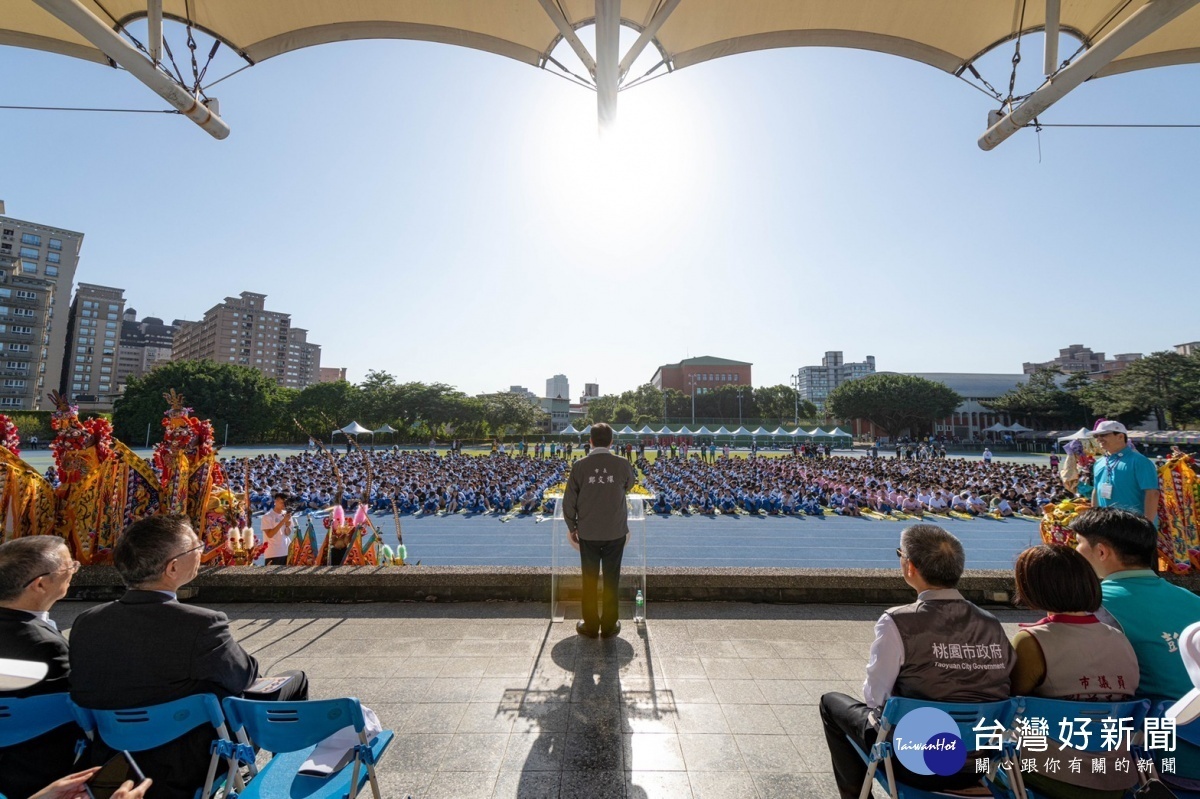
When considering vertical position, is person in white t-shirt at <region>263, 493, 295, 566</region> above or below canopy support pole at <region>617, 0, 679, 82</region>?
below

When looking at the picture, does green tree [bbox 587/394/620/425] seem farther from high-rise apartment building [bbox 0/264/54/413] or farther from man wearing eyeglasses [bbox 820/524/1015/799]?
man wearing eyeglasses [bbox 820/524/1015/799]

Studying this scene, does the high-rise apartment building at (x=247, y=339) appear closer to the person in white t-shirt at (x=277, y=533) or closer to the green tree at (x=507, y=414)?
the green tree at (x=507, y=414)

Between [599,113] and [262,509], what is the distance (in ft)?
56.2

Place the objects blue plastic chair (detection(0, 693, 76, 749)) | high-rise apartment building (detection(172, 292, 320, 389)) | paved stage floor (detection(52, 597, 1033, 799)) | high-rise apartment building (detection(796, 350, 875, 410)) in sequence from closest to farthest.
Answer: blue plastic chair (detection(0, 693, 76, 749)), paved stage floor (detection(52, 597, 1033, 799)), high-rise apartment building (detection(172, 292, 320, 389)), high-rise apartment building (detection(796, 350, 875, 410))

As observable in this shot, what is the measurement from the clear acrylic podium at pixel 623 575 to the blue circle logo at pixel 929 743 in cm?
260

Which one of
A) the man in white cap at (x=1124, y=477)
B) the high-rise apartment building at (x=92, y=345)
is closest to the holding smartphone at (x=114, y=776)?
the man in white cap at (x=1124, y=477)

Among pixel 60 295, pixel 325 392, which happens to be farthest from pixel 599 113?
pixel 60 295

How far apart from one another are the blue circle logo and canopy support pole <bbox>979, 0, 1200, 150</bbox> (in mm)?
4318

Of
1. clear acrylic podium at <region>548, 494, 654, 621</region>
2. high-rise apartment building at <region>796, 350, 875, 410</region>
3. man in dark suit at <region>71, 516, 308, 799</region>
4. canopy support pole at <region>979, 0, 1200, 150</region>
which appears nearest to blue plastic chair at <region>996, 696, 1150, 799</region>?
man in dark suit at <region>71, 516, 308, 799</region>

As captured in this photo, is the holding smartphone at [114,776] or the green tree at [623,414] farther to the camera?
the green tree at [623,414]

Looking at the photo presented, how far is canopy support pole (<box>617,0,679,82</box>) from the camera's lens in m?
3.58

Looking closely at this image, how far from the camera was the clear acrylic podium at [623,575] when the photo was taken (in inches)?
169

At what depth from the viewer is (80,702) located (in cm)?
170

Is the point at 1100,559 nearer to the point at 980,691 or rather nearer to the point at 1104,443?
→ the point at 980,691
